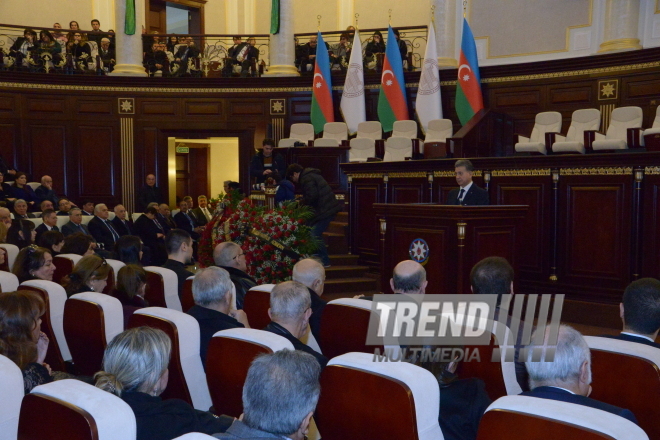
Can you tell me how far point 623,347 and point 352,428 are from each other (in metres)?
0.89

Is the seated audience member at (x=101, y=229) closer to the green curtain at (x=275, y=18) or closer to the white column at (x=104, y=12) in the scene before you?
the green curtain at (x=275, y=18)

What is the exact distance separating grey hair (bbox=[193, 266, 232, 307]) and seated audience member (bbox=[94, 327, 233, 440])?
0.92m

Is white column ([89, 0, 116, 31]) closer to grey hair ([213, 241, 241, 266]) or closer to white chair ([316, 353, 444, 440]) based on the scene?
grey hair ([213, 241, 241, 266])

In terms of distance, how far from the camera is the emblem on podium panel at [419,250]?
4.71m

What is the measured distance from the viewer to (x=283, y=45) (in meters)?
12.0

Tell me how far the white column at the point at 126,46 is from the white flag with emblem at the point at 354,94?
3996mm

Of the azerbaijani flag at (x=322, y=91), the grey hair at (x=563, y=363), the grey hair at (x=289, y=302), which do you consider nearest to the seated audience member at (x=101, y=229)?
the azerbaijani flag at (x=322, y=91)

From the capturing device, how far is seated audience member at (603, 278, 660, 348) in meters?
2.24

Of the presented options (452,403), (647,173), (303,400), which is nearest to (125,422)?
(303,400)

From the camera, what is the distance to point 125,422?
1.46 meters

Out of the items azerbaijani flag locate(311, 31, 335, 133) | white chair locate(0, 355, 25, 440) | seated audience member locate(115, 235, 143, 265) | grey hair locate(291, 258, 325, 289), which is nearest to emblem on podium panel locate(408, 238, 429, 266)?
grey hair locate(291, 258, 325, 289)

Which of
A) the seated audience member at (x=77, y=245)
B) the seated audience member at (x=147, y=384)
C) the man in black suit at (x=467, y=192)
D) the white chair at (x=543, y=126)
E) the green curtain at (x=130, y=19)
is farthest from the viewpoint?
the green curtain at (x=130, y=19)

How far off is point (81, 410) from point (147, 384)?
14.5 inches

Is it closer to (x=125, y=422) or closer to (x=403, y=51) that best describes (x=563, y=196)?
(x=125, y=422)
